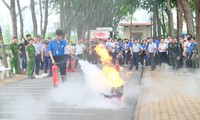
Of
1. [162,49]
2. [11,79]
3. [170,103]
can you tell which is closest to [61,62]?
[170,103]

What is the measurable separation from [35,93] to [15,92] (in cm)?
84

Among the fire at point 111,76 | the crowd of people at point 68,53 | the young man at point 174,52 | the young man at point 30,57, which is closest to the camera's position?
the fire at point 111,76

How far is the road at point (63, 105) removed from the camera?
8.62 m

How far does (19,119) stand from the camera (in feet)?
26.8

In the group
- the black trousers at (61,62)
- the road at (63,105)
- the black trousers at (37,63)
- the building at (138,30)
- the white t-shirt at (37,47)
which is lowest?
the road at (63,105)

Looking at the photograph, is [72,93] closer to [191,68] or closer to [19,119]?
[19,119]

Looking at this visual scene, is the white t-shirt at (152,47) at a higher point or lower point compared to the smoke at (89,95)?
higher

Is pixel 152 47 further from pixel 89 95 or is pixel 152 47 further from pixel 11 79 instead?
pixel 89 95

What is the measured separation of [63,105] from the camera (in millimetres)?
10086

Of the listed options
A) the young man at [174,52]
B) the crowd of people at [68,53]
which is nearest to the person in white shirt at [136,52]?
the crowd of people at [68,53]

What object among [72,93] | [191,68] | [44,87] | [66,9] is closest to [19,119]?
[72,93]

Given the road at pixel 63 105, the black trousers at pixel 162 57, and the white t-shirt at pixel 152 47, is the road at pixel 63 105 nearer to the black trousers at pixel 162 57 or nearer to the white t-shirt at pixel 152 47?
the white t-shirt at pixel 152 47

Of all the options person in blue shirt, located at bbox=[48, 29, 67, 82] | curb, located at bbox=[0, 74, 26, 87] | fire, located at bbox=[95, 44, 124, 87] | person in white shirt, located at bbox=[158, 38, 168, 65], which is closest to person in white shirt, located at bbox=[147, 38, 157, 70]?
person in white shirt, located at bbox=[158, 38, 168, 65]

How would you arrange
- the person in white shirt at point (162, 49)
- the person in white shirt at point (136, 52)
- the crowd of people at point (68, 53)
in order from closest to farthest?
1. the crowd of people at point (68, 53)
2. the person in white shirt at point (162, 49)
3. the person in white shirt at point (136, 52)
